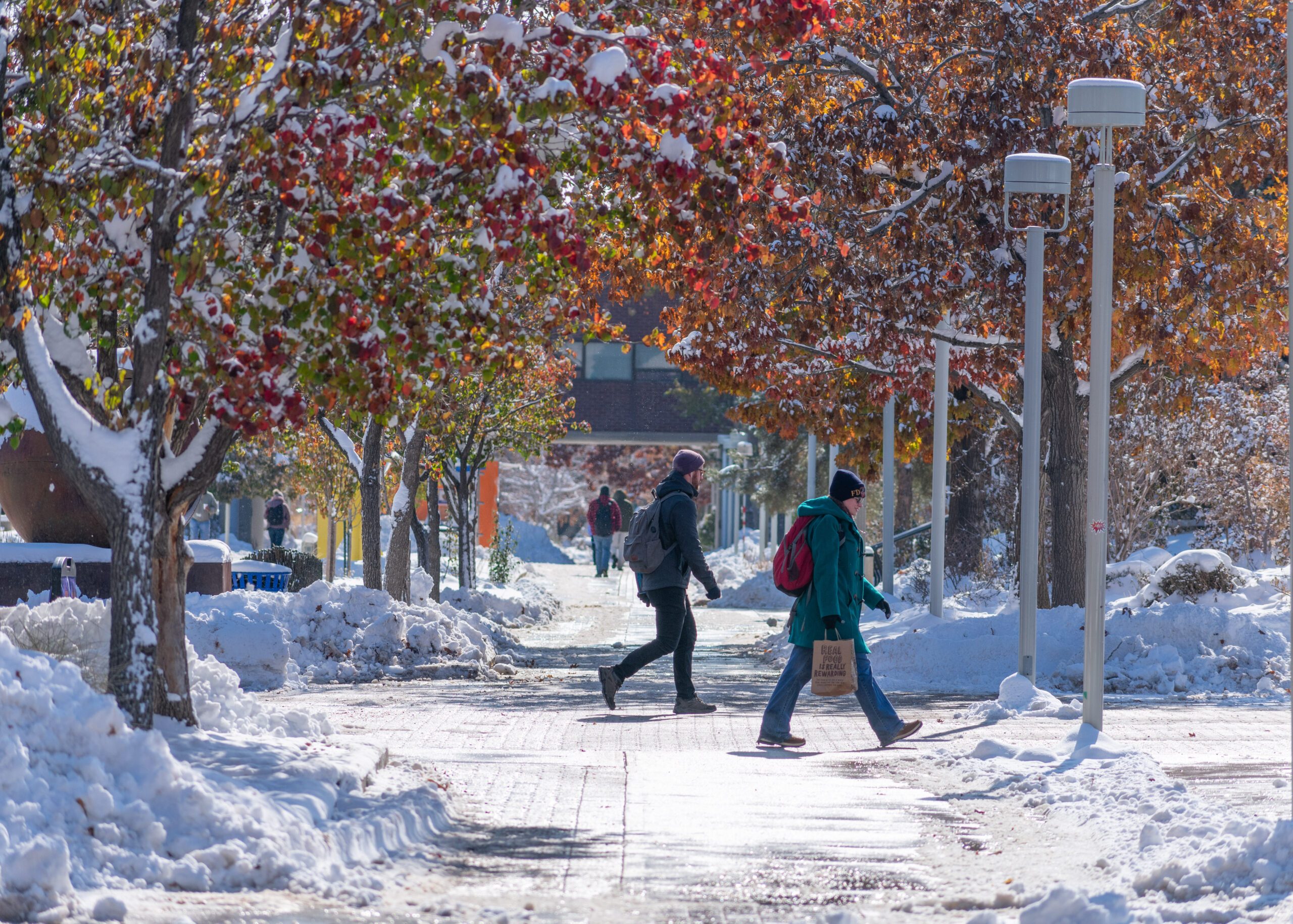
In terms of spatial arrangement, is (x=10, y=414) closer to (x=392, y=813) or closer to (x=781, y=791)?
(x=392, y=813)

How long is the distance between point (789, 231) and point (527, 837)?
10.4 metres

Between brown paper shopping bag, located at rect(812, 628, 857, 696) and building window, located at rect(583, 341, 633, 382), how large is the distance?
37.6m

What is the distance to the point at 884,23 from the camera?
58.2 feet

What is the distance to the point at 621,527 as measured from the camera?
130 ft

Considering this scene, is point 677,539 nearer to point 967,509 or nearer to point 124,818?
point 124,818

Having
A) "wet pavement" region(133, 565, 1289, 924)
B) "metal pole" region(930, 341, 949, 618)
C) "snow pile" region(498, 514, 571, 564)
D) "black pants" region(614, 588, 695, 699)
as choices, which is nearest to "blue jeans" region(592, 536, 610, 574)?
"snow pile" region(498, 514, 571, 564)

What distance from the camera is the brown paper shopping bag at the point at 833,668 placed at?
9.38 metres

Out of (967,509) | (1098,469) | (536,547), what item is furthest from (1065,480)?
(536,547)

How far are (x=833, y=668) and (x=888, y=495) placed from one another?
1222 cm

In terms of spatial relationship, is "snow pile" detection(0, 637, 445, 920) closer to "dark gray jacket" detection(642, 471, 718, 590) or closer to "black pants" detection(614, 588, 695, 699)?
"dark gray jacket" detection(642, 471, 718, 590)

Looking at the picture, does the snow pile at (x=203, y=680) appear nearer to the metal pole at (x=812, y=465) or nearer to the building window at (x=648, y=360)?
the metal pole at (x=812, y=465)

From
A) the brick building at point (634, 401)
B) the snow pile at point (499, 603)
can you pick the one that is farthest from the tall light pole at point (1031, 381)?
the brick building at point (634, 401)

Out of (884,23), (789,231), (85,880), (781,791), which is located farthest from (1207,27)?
(85,880)

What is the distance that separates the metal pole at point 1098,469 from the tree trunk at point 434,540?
14.0m
